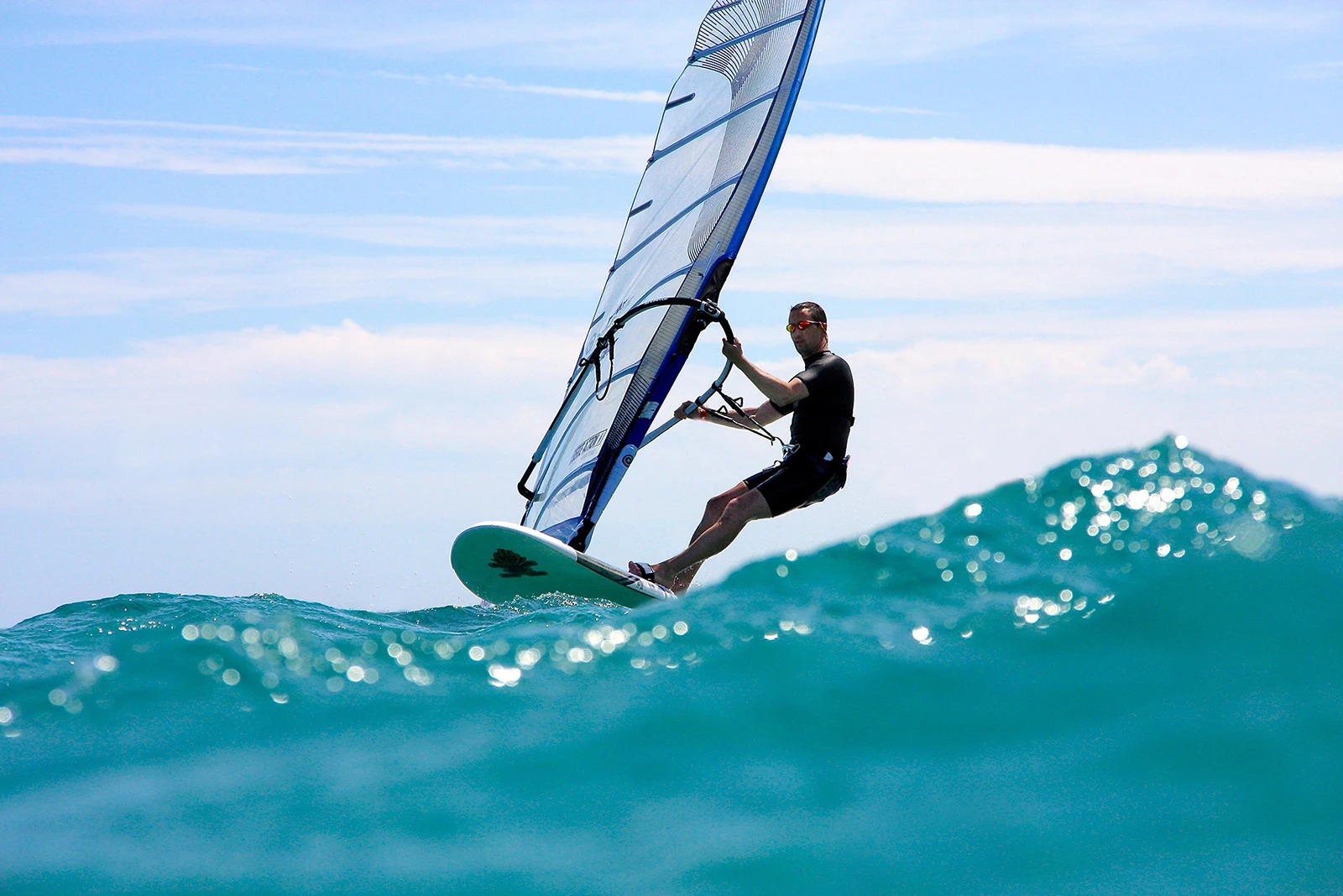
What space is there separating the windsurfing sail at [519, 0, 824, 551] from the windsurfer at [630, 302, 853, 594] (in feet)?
1.88

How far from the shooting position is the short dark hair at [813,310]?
20.9 feet

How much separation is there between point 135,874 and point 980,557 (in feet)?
11.1

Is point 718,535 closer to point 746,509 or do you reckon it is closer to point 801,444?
point 746,509

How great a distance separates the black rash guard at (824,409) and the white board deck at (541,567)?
117 cm

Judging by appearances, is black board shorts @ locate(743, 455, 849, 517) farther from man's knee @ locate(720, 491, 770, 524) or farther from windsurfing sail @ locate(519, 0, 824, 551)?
windsurfing sail @ locate(519, 0, 824, 551)

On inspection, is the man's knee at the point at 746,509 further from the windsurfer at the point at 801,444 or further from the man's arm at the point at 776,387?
the man's arm at the point at 776,387

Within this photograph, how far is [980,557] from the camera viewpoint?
4.88 m

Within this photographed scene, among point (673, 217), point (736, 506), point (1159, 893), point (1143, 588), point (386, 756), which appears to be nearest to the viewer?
point (1159, 893)

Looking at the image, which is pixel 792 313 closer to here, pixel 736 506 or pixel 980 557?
pixel 736 506

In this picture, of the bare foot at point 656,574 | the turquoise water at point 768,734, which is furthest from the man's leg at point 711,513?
the turquoise water at point 768,734

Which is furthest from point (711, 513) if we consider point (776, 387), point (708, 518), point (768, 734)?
point (768, 734)

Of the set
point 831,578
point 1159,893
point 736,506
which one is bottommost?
point 1159,893

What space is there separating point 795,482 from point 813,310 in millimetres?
973

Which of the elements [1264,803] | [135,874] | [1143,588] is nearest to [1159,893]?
[1264,803]
